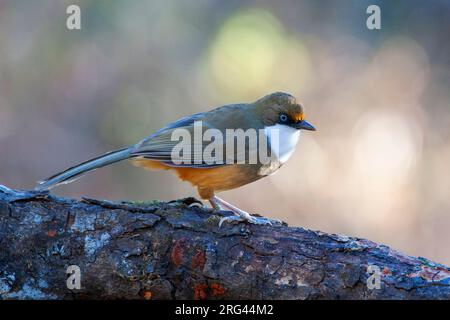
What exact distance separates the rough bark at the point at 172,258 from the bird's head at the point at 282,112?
51.8 inches

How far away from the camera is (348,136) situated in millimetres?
8125

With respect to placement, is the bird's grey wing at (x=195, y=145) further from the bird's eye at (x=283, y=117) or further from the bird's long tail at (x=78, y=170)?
the bird's eye at (x=283, y=117)

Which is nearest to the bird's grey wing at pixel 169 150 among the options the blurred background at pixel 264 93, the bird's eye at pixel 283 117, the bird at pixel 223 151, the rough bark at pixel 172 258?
the bird at pixel 223 151

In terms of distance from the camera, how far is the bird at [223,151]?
14.7ft

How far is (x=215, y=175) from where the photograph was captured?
4.53 meters

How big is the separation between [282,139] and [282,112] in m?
0.21

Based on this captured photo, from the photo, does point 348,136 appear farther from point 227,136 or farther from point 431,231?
point 227,136

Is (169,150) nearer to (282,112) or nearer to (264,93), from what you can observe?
(282,112)

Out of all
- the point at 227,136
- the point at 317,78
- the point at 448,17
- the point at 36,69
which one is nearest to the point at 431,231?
the point at 317,78

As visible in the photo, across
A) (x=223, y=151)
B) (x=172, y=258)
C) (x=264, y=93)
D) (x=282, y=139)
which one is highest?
(x=264, y=93)

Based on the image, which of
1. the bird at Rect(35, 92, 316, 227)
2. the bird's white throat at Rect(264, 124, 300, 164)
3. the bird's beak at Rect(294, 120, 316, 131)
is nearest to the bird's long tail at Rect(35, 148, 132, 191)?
the bird at Rect(35, 92, 316, 227)

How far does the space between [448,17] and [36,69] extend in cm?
568

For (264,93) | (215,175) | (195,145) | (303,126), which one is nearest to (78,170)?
(195,145)

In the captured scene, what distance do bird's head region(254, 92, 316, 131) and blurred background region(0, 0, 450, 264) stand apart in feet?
10.1
